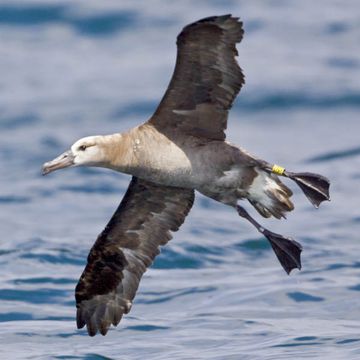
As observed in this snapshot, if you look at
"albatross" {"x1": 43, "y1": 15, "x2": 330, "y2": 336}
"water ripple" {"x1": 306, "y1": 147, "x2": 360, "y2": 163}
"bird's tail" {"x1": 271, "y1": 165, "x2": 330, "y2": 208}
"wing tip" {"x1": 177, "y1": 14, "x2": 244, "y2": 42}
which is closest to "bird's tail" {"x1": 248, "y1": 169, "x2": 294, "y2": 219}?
"albatross" {"x1": 43, "y1": 15, "x2": 330, "y2": 336}

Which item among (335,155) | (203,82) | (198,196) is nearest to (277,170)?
(203,82)

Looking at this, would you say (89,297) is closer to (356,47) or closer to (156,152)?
(156,152)

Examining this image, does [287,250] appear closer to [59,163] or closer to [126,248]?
[126,248]

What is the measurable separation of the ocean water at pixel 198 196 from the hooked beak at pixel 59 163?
3.11m

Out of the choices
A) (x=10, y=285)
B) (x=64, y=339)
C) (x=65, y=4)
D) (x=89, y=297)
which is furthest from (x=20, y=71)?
(x=89, y=297)

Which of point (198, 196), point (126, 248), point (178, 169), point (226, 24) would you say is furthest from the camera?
point (198, 196)

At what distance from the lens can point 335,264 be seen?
1845cm

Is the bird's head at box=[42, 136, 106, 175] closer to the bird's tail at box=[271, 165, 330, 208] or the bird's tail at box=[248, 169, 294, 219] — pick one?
the bird's tail at box=[248, 169, 294, 219]

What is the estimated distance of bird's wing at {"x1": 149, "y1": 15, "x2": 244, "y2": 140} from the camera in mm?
11734

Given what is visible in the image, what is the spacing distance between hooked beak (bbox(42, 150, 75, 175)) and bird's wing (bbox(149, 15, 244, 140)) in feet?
2.67

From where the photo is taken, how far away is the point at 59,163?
11859 mm

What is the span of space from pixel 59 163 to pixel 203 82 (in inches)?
55.8

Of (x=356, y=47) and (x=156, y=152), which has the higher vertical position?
(x=356, y=47)

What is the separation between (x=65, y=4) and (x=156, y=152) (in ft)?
56.7
